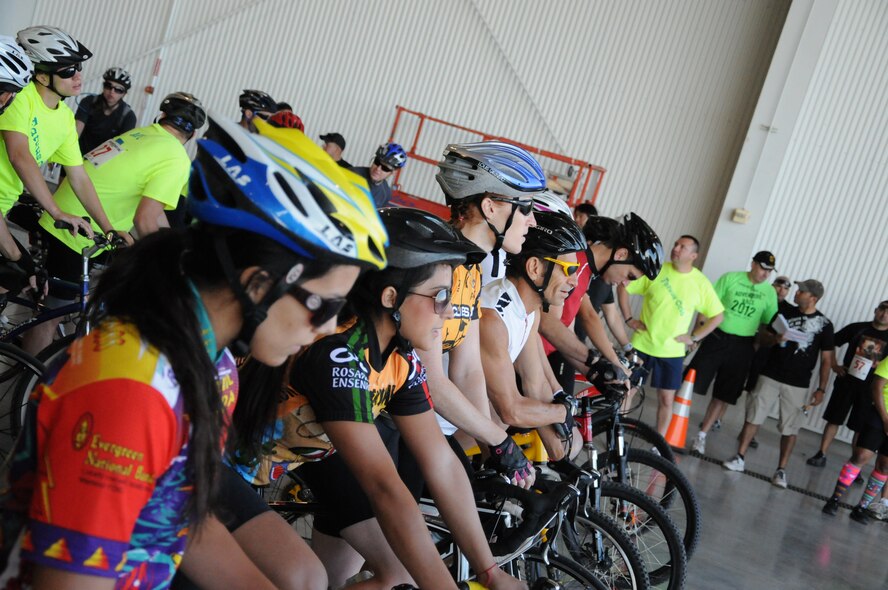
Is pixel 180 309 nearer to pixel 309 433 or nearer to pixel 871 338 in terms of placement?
pixel 309 433

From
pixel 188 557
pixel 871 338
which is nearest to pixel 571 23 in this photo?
pixel 871 338

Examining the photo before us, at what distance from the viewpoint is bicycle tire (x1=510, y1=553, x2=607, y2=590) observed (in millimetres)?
3119

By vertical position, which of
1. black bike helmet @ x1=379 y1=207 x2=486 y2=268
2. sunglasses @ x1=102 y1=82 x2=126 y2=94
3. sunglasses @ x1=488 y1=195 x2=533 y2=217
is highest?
sunglasses @ x1=488 y1=195 x2=533 y2=217

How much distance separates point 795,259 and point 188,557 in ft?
37.8

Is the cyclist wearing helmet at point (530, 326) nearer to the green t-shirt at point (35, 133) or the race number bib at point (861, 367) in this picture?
the green t-shirt at point (35, 133)

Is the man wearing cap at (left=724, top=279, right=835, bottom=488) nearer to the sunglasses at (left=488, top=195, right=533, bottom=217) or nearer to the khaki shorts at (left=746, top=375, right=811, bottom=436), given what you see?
the khaki shorts at (left=746, top=375, right=811, bottom=436)

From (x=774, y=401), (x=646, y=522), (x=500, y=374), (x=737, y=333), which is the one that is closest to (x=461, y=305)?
(x=500, y=374)

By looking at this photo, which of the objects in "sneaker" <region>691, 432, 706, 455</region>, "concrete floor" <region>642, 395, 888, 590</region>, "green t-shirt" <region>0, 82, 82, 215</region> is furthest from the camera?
"sneaker" <region>691, 432, 706, 455</region>

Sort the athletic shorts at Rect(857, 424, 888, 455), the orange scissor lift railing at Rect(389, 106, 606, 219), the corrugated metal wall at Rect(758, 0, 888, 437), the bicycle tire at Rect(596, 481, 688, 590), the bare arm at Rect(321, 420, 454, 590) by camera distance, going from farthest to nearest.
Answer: the orange scissor lift railing at Rect(389, 106, 606, 219) → the corrugated metal wall at Rect(758, 0, 888, 437) → the athletic shorts at Rect(857, 424, 888, 455) → the bicycle tire at Rect(596, 481, 688, 590) → the bare arm at Rect(321, 420, 454, 590)

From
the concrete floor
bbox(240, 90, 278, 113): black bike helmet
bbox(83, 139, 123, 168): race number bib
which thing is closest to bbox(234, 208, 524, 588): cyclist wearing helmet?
bbox(83, 139, 123, 168): race number bib

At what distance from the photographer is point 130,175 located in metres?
4.71

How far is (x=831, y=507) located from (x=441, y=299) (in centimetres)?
699

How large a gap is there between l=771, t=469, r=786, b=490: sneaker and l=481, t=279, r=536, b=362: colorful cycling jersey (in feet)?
19.0

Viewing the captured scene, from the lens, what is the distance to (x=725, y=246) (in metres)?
12.0
